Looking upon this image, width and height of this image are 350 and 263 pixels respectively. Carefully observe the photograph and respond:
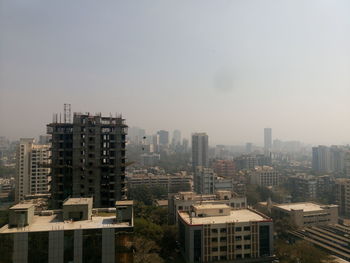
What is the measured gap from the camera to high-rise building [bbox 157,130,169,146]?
36.0 metres

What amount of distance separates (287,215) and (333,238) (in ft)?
6.43

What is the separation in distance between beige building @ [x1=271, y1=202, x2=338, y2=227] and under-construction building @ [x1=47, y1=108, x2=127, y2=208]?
5105mm

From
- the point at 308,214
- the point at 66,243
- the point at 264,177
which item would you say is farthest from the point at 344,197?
the point at 66,243

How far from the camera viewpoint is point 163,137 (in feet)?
121

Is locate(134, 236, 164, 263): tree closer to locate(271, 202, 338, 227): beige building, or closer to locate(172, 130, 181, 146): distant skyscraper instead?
locate(271, 202, 338, 227): beige building

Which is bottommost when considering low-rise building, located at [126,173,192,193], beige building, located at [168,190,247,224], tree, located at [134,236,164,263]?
low-rise building, located at [126,173,192,193]

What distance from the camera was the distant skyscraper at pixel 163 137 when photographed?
36.1 m

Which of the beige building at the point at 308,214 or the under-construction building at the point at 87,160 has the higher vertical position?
the under-construction building at the point at 87,160

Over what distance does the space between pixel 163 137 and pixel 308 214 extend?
28656mm

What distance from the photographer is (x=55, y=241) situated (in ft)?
10.1

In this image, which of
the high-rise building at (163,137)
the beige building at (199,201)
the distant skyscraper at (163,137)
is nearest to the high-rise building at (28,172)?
the beige building at (199,201)

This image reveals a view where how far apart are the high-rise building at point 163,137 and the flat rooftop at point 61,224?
104 ft

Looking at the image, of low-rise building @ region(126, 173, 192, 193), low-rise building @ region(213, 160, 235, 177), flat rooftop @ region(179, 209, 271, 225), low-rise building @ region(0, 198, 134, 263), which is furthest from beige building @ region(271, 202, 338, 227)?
low-rise building @ region(213, 160, 235, 177)

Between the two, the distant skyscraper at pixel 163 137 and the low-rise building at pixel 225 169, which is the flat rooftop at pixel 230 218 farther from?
the distant skyscraper at pixel 163 137
